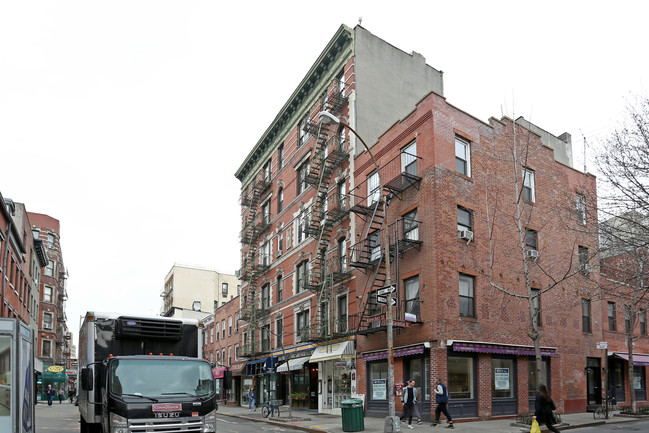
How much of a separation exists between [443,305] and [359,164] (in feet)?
30.7

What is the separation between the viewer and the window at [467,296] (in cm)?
2356

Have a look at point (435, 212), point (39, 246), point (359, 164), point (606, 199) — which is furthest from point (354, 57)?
point (39, 246)

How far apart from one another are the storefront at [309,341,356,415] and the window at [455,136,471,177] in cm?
945

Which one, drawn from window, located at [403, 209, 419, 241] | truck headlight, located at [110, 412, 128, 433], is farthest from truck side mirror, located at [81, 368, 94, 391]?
window, located at [403, 209, 419, 241]

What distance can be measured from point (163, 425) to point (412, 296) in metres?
14.7

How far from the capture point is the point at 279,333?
3831 centimetres

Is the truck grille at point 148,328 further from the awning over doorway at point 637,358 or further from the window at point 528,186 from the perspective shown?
the awning over doorway at point 637,358

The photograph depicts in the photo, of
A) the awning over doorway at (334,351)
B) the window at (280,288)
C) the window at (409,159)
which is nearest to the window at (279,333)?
the window at (280,288)

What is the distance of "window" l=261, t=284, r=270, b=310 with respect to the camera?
4131 centimetres

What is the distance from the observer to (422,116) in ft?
80.7

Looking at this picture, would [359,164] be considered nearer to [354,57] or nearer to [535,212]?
[354,57]

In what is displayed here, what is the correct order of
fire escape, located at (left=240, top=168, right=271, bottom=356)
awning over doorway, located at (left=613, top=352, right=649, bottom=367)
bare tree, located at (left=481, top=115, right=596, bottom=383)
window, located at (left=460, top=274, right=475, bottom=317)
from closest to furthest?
window, located at (left=460, top=274, right=475, bottom=317) < bare tree, located at (left=481, top=115, right=596, bottom=383) < awning over doorway, located at (left=613, top=352, right=649, bottom=367) < fire escape, located at (left=240, top=168, right=271, bottom=356)

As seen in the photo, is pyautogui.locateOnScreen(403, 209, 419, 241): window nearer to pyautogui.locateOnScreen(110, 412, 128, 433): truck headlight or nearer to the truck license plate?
the truck license plate

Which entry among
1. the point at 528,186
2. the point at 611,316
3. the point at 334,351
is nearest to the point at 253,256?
the point at 334,351
